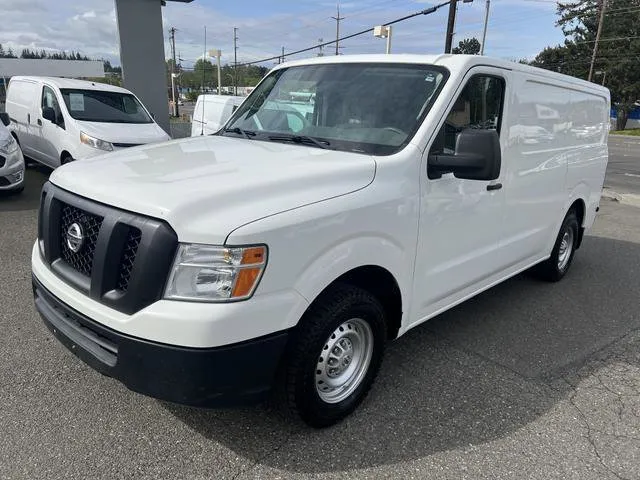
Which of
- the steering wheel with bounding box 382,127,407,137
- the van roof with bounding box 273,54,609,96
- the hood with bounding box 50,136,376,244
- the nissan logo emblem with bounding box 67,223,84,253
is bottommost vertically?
the nissan logo emblem with bounding box 67,223,84,253

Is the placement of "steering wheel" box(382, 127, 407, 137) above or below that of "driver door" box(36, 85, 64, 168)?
above

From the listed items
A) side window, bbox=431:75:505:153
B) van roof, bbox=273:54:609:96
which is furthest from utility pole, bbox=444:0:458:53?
side window, bbox=431:75:505:153

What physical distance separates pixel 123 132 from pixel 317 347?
302 inches

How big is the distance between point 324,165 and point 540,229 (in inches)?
109

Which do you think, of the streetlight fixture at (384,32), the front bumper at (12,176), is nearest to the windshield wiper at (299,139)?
the front bumper at (12,176)

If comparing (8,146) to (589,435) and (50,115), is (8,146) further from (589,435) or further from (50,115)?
(589,435)

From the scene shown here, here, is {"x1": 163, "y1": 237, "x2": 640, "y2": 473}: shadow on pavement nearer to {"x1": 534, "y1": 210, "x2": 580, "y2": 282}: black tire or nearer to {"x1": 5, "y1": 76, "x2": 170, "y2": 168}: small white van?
{"x1": 534, "y1": 210, "x2": 580, "y2": 282}: black tire

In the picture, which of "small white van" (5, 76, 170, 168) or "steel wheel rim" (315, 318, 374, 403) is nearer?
"steel wheel rim" (315, 318, 374, 403)

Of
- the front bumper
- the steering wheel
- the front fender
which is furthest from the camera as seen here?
the front bumper

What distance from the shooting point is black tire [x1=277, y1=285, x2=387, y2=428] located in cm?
243

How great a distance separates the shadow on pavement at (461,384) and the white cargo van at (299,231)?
0.21 meters

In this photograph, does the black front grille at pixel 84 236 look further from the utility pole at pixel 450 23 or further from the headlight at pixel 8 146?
the utility pole at pixel 450 23

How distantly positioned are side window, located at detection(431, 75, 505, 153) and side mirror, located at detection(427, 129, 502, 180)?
0.52ft

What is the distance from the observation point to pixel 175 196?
7.19ft
